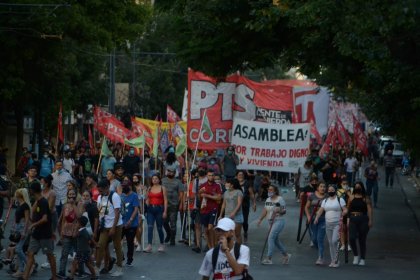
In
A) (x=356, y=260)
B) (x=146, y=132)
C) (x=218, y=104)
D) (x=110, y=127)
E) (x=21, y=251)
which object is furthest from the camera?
(x=110, y=127)

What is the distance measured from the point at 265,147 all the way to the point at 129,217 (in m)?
6.92

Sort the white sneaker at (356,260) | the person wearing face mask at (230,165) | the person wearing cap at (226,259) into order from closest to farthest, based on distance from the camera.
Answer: the person wearing cap at (226,259)
the white sneaker at (356,260)
the person wearing face mask at (230,165)

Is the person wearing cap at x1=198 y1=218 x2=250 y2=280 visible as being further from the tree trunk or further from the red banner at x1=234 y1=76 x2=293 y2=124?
the tree trunk

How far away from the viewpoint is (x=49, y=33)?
3356 centimetres

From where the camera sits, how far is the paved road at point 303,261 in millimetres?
17672

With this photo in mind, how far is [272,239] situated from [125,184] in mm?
2682

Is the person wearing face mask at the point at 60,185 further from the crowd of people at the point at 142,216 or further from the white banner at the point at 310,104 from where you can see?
the white banner at the point at 310,104

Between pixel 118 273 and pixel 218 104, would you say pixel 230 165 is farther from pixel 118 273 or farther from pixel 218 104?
pixel 118 273

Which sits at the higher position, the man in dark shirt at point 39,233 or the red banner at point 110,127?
the red banner at point 110,127

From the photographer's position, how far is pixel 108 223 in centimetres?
1725

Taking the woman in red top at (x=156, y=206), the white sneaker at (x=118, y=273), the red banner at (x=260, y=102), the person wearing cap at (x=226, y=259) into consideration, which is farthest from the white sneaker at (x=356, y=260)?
the person wearing cap at (x=226, y=259)

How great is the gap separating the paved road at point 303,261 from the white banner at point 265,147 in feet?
5.06

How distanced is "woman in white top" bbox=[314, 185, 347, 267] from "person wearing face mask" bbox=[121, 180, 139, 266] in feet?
10.9

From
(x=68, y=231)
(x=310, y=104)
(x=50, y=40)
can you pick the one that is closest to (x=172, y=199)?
(x=68, y=231)
